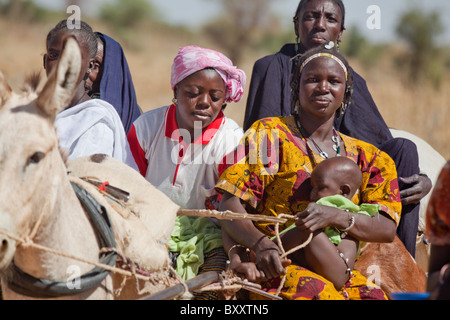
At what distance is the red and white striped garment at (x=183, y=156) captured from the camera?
4090mm

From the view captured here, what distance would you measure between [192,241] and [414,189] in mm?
1662

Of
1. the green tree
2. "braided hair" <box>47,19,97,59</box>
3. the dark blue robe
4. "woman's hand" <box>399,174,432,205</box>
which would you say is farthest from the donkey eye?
the green tree

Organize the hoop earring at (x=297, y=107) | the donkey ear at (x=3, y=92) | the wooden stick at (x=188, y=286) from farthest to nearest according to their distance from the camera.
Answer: the hoop earring at (x=297, y=107) → the wooden stick at (x=188, y=286) → the donkey ear at (x=3, y=92)

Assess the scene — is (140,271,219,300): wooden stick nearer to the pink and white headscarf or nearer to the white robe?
the white robe

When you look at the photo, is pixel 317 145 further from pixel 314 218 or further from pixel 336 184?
pixel 314 218

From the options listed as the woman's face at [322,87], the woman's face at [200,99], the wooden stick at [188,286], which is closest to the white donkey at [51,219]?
the wooden stick at [188,286]

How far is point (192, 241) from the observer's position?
12.3 ft

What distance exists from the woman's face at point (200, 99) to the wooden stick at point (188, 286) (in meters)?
1.15

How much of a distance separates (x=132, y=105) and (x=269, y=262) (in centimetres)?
288

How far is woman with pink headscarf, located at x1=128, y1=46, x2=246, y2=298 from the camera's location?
409 cm

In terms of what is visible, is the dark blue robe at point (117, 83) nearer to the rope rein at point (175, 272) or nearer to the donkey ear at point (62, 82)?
the rope rein at point (175, 272)

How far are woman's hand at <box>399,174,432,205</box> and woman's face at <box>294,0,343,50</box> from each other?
150 centimetres
